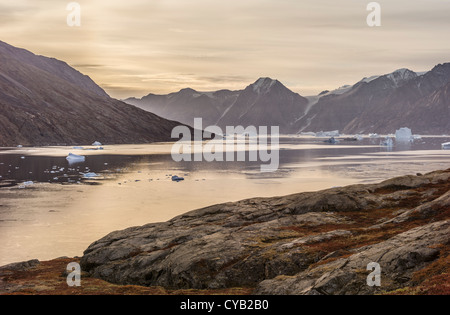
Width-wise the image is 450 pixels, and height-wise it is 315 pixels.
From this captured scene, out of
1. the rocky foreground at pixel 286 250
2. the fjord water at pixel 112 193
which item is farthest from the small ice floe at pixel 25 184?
the rocky foreground at pixel 286 250

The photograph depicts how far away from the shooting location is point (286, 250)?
27016 millimetres

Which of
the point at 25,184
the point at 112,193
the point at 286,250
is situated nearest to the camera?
the point at 286,250

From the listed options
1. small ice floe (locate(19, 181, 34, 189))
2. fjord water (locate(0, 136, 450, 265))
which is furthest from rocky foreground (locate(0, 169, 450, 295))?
small ice floe (locate(19, 181, 34, 189))

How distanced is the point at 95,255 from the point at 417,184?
2822 centimetres

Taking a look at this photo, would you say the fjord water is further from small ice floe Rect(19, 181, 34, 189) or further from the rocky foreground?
the rocky foreground

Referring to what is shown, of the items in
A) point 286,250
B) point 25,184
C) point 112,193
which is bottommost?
point 112,193

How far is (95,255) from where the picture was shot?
3231cm

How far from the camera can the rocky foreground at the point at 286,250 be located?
2127cm

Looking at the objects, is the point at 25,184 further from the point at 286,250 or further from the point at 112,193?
the point at 286,250

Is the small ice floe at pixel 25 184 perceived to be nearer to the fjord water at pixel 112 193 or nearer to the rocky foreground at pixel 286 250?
the fjord water at pixel 112 193

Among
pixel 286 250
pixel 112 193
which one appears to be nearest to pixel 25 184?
pixel 112 193

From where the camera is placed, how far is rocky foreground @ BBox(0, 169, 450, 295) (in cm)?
2127

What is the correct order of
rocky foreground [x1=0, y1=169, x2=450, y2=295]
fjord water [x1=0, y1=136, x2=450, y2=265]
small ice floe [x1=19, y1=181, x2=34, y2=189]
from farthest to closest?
small ice floe [x1=19, y1=181, x2=34, y2=189] → fjord water [x1=0, y1=136, x2=450, y2=265] → rocky foreground [x1=0, y1=169, x2=450, y2=295]
